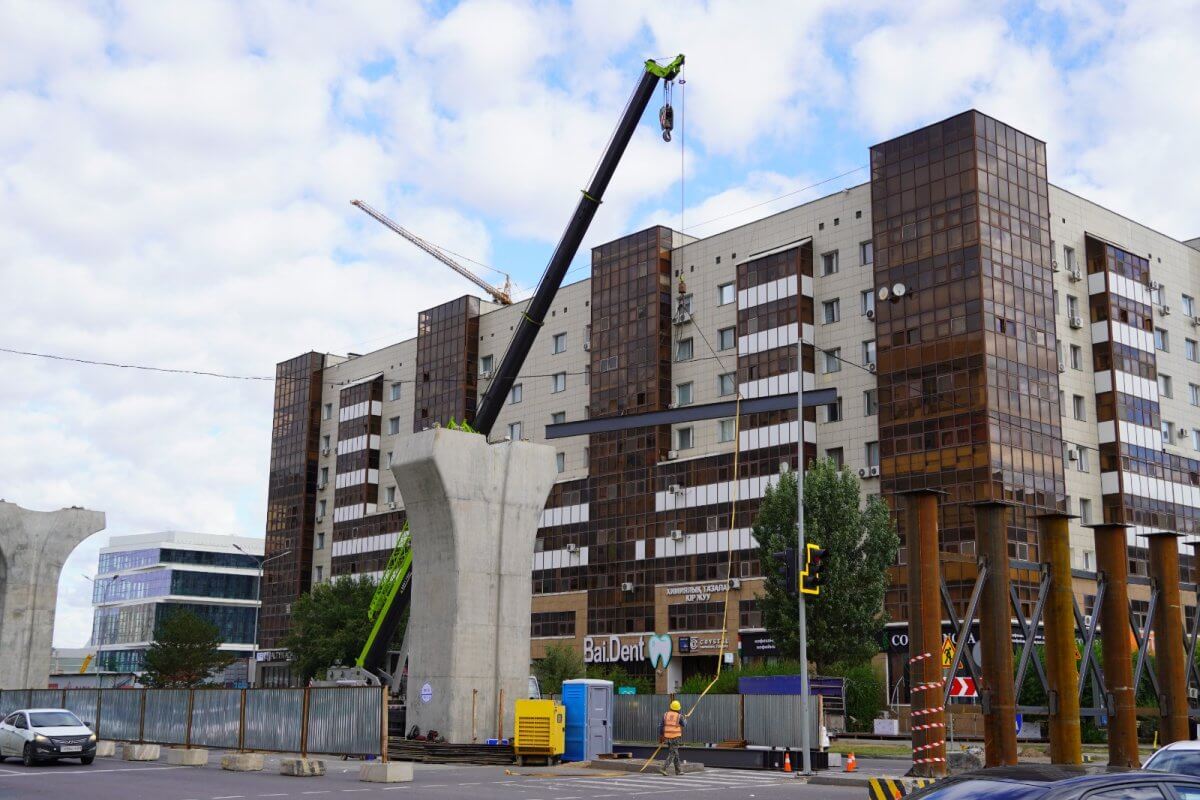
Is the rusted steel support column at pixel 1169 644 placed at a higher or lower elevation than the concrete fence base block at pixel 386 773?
higher

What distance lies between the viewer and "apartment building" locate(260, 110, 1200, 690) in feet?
181

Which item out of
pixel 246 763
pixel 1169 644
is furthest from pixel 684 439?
pixel 246 763

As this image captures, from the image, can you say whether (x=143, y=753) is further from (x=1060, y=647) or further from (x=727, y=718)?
(x=1060, y=647)

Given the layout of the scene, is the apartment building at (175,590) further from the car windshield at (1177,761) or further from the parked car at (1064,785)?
the parked car at (1064,785)

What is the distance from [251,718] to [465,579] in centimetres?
659

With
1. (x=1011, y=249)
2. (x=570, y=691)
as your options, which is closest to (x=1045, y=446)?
(x=1011, y=249)

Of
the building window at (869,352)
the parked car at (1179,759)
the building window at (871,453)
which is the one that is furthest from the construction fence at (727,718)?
the building window at (869,352)

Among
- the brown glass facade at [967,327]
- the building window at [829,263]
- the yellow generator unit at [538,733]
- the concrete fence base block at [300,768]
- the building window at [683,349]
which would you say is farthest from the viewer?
the building window at [683,349]

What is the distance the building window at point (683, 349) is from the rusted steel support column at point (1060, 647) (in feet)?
140

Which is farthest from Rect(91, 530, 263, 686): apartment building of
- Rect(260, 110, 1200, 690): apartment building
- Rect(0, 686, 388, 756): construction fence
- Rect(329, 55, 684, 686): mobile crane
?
Rect(329, 55, 684, 686): mobile crane

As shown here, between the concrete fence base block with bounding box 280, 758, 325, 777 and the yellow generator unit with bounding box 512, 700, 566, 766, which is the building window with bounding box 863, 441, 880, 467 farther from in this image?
the concrete fence base block with bounding box 280, 758, 325, 777

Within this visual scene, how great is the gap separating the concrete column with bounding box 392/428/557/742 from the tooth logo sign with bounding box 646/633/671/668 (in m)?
32.4

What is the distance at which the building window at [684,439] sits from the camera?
6725cm

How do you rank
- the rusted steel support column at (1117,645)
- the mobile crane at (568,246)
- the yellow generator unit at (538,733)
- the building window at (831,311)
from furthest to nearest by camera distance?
1. the building window at (831,311)
2. the mobile crane at (568,246)
3. the yellow generator unit at (538,733)
4. the rusted steel support column at (1117,645)
